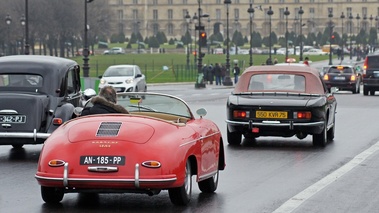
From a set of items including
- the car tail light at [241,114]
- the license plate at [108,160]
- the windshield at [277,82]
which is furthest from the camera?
the windshield at [277,82]

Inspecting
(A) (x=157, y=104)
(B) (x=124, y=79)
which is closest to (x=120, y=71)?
(B) (x=124, y=79)

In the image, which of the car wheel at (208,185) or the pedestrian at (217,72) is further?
the pedestrian at (217,72)

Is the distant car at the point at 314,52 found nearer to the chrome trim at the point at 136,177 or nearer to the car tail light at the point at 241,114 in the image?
the car tail light at the point at 241,114

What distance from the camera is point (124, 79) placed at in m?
44.5

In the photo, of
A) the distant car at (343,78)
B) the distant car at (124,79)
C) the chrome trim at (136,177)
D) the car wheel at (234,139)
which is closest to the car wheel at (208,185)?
the chrome trim at (136,177)

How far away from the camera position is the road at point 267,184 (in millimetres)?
11094

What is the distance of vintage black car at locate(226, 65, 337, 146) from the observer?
18438 mm

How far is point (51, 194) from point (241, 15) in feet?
574

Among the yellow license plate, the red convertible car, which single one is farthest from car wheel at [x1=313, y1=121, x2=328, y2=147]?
the red convertible car

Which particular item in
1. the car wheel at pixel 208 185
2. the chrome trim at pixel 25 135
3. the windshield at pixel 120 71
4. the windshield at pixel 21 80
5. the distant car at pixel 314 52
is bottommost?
the distant car at pixel 314 52

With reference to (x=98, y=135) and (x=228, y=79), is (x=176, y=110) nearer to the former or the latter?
(x=98, y=135)

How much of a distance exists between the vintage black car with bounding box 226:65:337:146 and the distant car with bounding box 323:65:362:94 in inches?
1161

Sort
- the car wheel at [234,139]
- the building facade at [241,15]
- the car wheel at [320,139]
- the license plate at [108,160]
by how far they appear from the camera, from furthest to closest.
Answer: the building facade at [241,15] < the car wheel at [234,139] < the car wheel at [320,139] < the license plate at [108,160]

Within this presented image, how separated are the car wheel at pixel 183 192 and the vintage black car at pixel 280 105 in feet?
24.4
